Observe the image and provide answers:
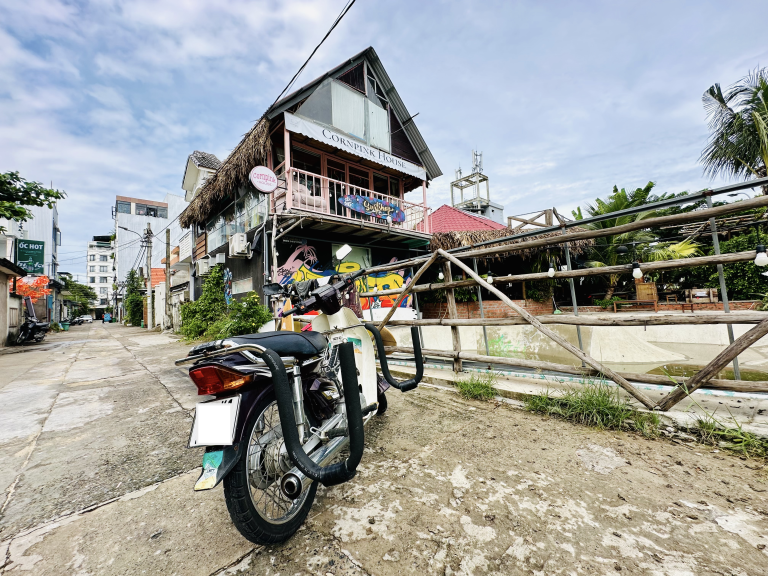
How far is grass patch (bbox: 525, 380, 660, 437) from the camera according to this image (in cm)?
225

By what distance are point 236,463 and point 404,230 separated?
912 centimetres

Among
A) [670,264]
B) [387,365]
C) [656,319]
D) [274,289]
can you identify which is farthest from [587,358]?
[274,289]

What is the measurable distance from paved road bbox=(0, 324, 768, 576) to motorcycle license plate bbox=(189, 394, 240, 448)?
540 millimetres

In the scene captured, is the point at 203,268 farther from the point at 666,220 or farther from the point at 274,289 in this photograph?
the point at 666,220

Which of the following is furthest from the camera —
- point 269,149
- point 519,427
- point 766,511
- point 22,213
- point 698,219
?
point 269,149

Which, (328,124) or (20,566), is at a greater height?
(328,124)

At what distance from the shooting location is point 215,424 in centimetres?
122

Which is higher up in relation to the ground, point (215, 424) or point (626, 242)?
point (626, 242)

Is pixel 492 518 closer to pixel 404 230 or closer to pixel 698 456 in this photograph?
pixel 698 456

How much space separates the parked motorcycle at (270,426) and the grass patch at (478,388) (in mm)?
1685

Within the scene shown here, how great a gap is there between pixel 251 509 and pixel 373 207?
867cm

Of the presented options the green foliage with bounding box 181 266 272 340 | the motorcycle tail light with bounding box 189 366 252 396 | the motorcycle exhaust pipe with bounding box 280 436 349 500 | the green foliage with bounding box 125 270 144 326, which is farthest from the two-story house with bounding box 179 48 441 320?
the green foliage with bounding box 125 270 144 326

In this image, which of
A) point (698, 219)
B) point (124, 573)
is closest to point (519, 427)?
point (698, 219)

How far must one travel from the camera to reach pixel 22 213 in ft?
23.7
